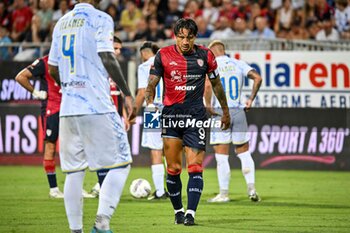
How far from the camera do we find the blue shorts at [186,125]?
11.5m

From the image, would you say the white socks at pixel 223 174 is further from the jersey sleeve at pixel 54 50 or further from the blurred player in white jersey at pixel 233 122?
the jersey sleeve at pixel 54 50

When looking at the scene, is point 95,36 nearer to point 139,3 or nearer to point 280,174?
point 280,174

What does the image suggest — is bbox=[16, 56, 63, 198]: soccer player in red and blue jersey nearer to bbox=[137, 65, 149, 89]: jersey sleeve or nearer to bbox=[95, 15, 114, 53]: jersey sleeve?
bbox=[137, 65, 149, 89]: jersey sleeve

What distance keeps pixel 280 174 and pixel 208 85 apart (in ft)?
21.0

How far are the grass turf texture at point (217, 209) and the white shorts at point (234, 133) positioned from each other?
3.26 feet

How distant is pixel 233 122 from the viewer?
606 inches

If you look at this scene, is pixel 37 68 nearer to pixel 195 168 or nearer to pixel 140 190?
pixel 140 190

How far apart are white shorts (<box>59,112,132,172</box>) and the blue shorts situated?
2430 millimetres

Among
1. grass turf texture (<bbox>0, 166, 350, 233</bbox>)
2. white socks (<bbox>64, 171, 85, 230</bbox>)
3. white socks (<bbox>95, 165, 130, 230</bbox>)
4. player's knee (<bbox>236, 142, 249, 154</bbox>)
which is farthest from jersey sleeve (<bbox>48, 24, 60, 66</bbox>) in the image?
player's knee (<bbox>236, 142, 249, 154</bbox>)

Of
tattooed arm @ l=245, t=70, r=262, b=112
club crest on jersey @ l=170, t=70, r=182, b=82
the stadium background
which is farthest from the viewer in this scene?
the stadium background

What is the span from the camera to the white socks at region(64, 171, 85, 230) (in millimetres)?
9211

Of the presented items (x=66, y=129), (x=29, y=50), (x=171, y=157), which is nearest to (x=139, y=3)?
(x=29, y=50)

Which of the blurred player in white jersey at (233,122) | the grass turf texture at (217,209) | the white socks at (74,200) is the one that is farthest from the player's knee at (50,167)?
→ the white socks at (74,200)

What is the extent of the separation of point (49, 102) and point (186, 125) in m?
4.45
